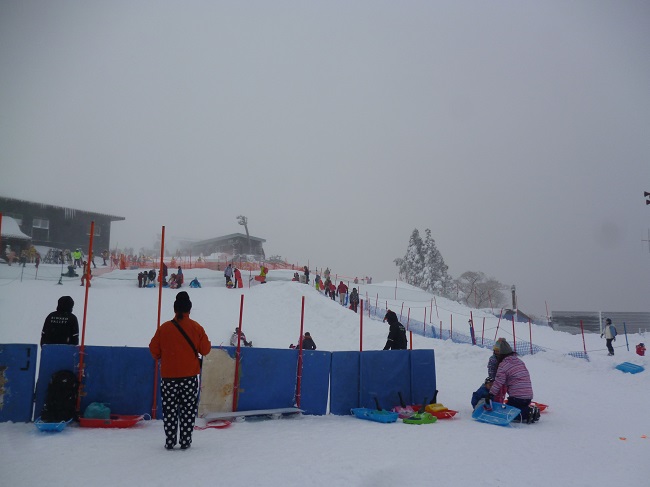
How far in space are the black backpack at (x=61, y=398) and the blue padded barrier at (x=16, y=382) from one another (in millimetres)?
334

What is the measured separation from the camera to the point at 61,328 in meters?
7.07

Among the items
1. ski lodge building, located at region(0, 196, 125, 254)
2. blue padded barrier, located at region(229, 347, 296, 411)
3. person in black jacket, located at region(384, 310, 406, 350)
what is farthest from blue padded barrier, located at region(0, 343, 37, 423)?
ski lodge building, located at region(0, 196, 125, 254)

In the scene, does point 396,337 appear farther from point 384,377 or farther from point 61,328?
point 61,328

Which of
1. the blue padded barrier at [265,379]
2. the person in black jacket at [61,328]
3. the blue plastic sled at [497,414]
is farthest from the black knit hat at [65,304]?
the blue plastic sled at [497,414]

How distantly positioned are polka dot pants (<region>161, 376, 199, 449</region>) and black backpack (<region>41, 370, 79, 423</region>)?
1.94 m

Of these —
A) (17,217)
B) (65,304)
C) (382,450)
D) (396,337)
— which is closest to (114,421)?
(65,304)

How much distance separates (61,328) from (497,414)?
7.75 meters

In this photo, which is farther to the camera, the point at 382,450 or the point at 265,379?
the point at 265,379

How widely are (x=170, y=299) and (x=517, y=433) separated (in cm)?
2150

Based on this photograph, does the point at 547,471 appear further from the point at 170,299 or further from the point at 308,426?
the point at 170,299

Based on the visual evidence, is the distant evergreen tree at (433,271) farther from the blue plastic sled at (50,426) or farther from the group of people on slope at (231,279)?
the blue plastic sled at (50,426)

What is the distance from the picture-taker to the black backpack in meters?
Result: 6.25

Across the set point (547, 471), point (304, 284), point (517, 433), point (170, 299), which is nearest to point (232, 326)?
point (170, 299)

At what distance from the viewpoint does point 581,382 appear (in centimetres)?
1430
